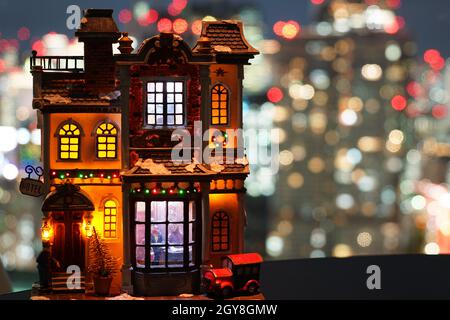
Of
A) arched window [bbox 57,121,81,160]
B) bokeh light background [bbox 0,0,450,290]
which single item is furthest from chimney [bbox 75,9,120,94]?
bokeh light background [bbox 0,0,450,290]

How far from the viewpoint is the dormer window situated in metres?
19.1

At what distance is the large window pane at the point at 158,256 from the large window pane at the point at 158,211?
0.59m

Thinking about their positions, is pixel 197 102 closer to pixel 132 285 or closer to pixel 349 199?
pixel 132 285

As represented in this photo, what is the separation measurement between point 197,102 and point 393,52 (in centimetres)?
A: 12517

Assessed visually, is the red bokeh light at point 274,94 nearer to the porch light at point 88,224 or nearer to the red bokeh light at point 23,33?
Answer: the red bokeh light at point 23,33

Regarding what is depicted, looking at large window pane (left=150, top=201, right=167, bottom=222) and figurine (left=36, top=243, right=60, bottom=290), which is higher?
large window pane (left=150, top=201, right=167, bottom=222)

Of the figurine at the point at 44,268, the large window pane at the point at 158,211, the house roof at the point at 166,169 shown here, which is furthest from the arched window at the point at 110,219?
the figurine at the point at 44,268

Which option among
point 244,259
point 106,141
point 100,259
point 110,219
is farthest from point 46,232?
point 244,259

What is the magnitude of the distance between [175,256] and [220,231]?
1.49 metres

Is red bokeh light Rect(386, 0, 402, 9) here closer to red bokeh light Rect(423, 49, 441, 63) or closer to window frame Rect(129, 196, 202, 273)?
red bokeh light Rect(423, 49, 441, 63)

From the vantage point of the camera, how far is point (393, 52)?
140625mm

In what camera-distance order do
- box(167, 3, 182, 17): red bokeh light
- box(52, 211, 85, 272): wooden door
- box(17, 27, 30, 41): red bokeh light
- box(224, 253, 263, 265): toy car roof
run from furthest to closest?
box(167, 3, 182, 17): red bokeh light, box(17, 27, 30, 41): red bokeh light, box(52, 211, 85, 272): wooden door, box(224, 253, 263, 265): toy car roof

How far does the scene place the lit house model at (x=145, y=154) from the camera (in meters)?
18.9

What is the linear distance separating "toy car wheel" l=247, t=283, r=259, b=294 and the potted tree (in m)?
2.78
